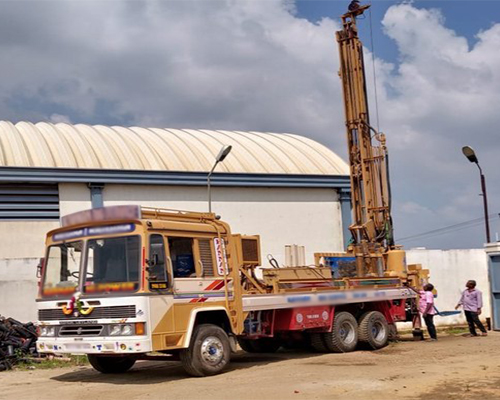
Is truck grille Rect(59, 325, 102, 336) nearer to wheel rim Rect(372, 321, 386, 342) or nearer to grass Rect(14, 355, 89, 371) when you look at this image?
grass Rect(14, 355, 89, 371)

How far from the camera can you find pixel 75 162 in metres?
22.6

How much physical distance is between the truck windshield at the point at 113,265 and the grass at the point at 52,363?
3937 mm

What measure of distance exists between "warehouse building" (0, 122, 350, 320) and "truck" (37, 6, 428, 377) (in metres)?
7.95

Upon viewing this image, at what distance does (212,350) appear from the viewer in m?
12.1

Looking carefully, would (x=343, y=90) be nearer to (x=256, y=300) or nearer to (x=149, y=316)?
(x=256, y=300)

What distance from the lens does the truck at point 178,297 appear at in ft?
36.9

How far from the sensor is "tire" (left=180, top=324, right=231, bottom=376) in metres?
11.8

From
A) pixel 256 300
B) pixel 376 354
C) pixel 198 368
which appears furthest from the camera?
pixel 376 354

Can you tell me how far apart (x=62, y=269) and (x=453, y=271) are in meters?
13.6

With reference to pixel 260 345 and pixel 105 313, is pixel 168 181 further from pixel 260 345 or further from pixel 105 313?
pixel 105 313

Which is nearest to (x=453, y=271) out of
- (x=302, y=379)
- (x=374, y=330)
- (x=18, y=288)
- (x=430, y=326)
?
(x=430, y=326)

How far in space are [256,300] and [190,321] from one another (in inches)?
73.6

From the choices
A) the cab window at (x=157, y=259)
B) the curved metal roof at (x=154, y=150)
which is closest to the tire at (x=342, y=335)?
the cab window at (x=157, y=259)

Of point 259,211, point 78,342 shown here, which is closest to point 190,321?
point 78,342
